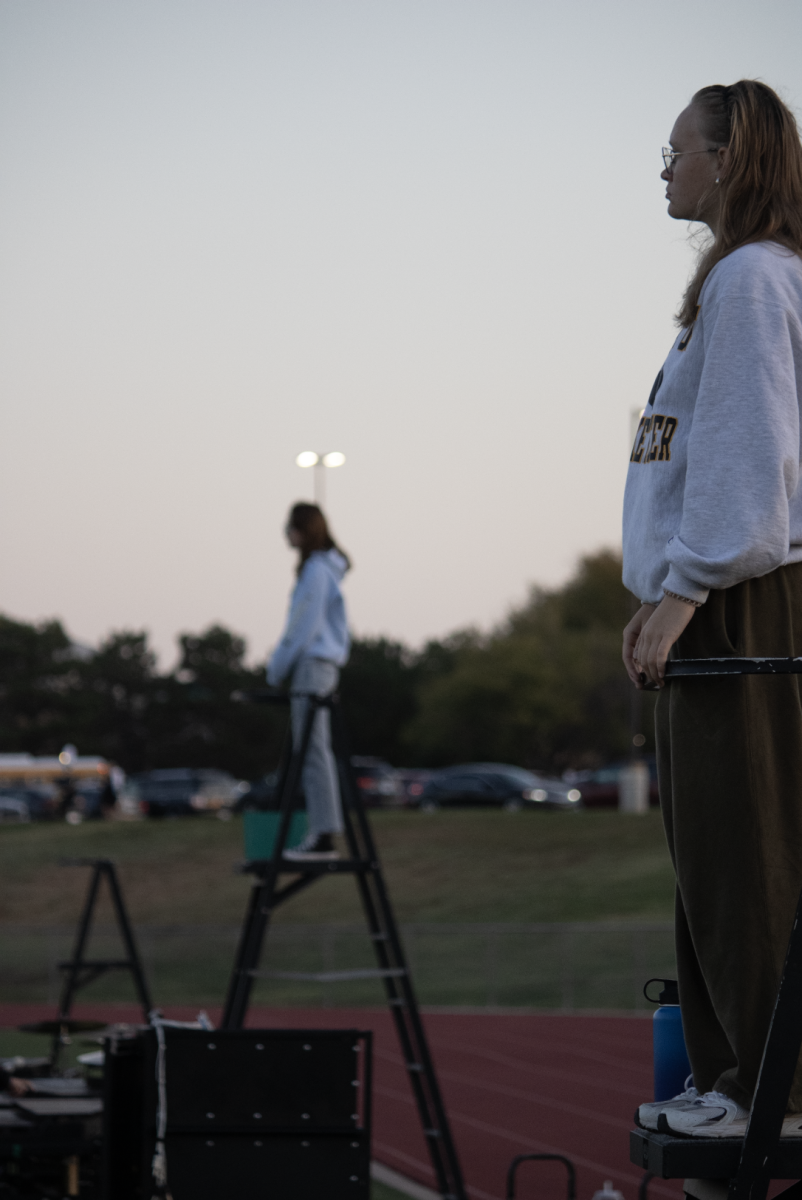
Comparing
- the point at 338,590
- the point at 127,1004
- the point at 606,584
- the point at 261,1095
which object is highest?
the point at 606,584

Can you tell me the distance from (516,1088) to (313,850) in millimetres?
6556

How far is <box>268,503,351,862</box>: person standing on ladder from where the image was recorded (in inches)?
275

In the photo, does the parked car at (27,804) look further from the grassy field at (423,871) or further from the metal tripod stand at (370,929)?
the metal tripod stand at (370,929)

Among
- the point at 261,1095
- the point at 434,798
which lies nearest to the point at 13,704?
the point at 434,798

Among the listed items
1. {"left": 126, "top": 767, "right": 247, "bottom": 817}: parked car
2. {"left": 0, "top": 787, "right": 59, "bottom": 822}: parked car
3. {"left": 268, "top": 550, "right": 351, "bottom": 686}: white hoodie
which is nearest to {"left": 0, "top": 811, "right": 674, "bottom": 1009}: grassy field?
{"left": 268, "top": 550, "right": 351, "bottom": 686}: white hoodie

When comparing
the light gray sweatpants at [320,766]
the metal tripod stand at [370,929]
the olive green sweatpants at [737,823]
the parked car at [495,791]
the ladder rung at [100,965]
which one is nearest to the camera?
the olive green sweatpants at [737,823]

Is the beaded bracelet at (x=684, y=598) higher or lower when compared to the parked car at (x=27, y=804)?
higher

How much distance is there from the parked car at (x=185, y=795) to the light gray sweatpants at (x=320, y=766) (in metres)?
39.7

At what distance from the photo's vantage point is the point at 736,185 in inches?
102

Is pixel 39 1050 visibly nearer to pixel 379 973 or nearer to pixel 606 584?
pixel 379 973

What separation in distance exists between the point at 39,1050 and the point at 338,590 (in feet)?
27.9

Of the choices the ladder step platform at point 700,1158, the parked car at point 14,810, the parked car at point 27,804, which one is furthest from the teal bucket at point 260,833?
the parked car at point 14,810

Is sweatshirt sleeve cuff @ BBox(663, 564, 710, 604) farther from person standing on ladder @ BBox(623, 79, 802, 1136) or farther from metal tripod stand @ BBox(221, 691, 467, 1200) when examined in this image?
metal tripod stand @ BBox(221, 691, 467, 1200)

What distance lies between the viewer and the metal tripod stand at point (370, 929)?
19.5 ft
